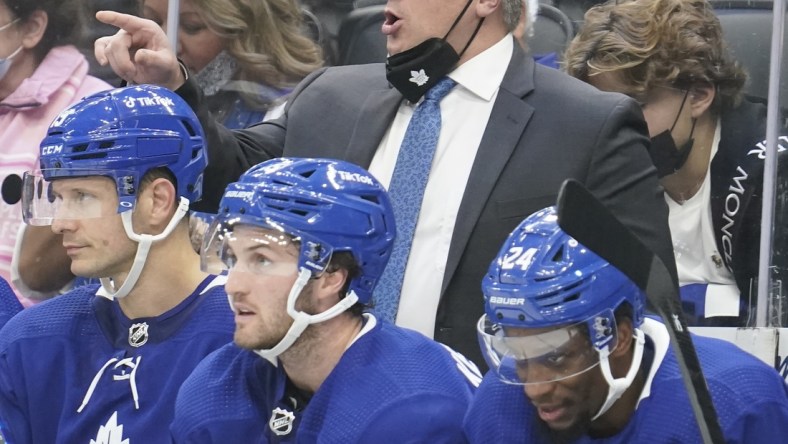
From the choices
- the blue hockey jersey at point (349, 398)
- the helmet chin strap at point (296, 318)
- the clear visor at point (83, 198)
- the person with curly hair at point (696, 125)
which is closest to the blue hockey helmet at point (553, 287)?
the blue hockey jersey at point (349, 398)

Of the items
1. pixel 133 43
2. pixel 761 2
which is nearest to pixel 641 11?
pixel 761 2

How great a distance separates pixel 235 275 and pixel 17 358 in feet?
1.84

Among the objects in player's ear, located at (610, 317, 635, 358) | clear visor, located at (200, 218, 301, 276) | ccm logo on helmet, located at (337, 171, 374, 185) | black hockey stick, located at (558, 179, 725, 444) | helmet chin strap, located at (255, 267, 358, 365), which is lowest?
helmet chin strap, located at (255, 267, 358, 365)

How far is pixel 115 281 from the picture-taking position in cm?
281

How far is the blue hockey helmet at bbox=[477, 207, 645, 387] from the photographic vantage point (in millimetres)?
2240

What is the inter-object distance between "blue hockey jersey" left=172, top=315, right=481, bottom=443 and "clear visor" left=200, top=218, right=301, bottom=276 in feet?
0.57

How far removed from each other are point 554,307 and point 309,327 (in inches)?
17.6

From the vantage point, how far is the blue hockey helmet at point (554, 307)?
2240 millimetres

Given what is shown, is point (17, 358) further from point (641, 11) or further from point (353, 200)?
point (641, 11)

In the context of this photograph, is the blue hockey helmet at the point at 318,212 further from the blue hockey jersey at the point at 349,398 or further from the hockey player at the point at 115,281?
the hockey player at the point at 115,281

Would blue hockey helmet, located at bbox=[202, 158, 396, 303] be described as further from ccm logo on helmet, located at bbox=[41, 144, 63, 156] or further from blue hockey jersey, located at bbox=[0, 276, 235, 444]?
ccm logo on helmet, located at bbox=[41, 144, 63, 156]

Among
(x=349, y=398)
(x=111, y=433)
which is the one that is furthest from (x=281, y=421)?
(x=111, y=433)

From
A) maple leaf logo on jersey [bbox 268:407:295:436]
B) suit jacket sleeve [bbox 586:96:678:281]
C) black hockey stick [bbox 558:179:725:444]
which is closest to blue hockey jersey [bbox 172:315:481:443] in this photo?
maple leaf logo on jersey [bbox 268:407:295:436]

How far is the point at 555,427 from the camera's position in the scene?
7.54 feet
